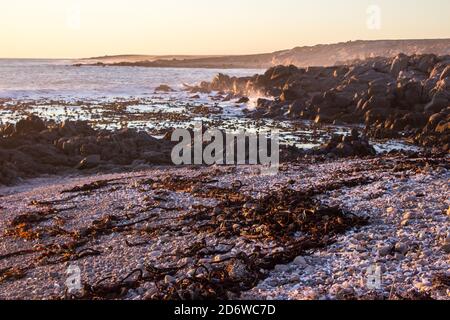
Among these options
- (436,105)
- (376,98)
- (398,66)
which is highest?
(398,66)

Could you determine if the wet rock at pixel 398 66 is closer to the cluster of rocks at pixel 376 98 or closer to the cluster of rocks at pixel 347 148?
the cluster of rocks at pixel 376 98

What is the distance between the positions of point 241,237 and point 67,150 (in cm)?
1410

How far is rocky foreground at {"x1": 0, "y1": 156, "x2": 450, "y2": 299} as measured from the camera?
7.87 meters

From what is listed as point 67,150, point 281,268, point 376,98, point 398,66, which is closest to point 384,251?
point 281,268

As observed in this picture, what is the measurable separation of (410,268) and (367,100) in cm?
2810

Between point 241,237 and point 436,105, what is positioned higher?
point 436,105

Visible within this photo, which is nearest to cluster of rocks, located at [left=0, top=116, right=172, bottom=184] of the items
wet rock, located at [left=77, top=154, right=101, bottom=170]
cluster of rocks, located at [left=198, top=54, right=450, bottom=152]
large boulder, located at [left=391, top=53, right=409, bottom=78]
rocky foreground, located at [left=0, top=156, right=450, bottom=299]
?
wet rock, located at [left=77, top=154, right=101, bottom=170]

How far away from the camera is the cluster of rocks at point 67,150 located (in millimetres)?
20141

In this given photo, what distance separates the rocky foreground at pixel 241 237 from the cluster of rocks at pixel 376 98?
1087 centimetres

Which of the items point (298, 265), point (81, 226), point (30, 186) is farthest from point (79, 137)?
point (298, 265)

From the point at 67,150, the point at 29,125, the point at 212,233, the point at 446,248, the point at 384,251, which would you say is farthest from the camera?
the point at 29,125

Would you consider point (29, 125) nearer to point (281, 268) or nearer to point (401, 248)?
point (281, 268)

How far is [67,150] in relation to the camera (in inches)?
868
